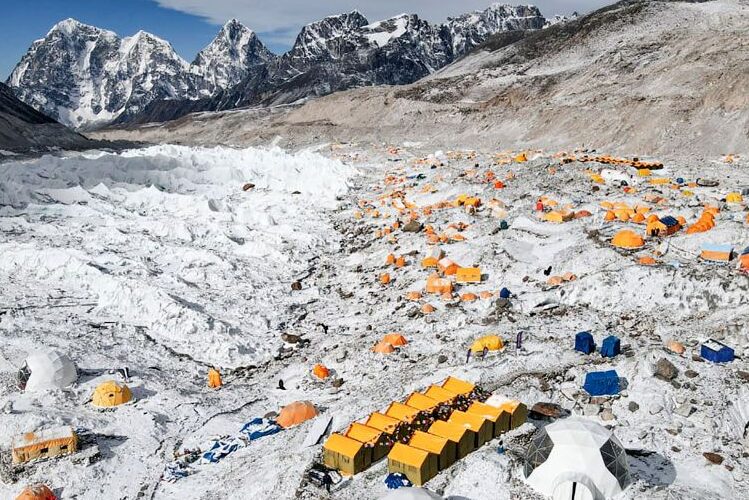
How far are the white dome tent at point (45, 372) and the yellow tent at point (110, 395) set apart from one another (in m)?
0.74

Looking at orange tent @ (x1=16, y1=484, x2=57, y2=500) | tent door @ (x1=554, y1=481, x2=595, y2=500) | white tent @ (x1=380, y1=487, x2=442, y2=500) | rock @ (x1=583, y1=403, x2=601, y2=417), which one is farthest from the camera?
rock @ (x1=583, y1=403, x2=601, y2=417)

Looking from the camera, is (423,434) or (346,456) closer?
(346,456)

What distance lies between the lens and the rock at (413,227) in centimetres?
2097

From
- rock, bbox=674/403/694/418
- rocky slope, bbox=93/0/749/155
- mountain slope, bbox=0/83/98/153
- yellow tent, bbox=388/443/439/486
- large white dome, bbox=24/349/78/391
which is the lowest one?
rock, bbox=674/403/694/418

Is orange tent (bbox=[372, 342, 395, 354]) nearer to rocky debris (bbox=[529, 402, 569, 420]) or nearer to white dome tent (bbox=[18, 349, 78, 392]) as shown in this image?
Result: rocky debris (bbox=[529, 402, 569, 420])

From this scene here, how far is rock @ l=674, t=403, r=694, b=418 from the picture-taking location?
28.7 ft

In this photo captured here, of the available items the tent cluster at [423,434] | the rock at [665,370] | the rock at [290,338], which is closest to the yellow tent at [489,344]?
the tent cluster at [423,434]

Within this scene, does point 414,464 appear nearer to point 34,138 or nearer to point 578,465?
point 578,465

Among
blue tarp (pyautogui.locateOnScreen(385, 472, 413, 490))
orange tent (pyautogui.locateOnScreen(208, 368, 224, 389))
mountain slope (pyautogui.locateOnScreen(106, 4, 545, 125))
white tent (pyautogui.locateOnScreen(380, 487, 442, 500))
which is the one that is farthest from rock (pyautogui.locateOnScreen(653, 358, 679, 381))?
mountain slope (pyautogui.locateOnScreen(106, 4, 545, 125))

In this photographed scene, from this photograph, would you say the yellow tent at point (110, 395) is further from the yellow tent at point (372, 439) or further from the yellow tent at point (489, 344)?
the yellow tent at point (489, 344)

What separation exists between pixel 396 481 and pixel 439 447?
735 millimetres

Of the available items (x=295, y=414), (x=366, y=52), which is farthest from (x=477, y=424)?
(x=366, y=52)

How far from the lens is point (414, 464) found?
25.3 ft

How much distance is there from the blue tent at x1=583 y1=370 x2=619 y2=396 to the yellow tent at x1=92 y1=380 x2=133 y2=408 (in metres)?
8.45
